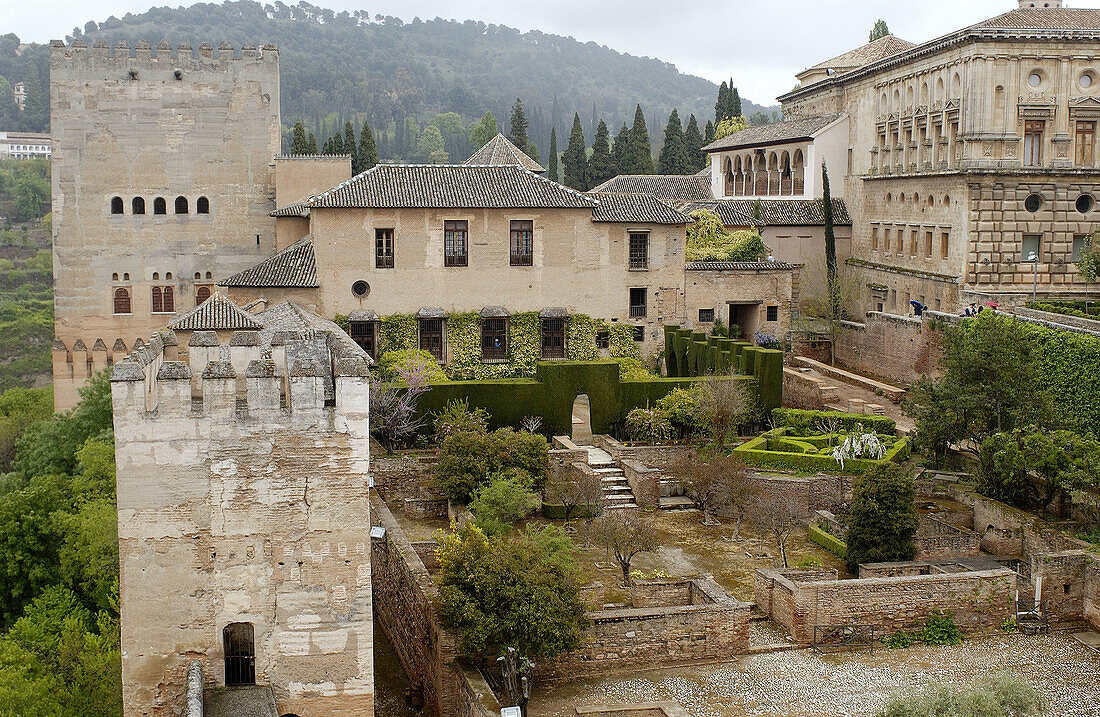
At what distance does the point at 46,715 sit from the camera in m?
17.7

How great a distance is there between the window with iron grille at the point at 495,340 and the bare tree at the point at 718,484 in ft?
27.5

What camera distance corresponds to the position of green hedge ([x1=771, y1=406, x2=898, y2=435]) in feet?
90.6

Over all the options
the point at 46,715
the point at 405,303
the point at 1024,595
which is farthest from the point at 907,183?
the point at 46,715

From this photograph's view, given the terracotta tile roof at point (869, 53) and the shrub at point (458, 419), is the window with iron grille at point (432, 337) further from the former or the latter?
the terracotta tile roof at point (869, 53)

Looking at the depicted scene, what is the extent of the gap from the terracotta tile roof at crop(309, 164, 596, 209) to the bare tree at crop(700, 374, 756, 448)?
7327mm

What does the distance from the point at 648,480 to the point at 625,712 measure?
940 centimetres

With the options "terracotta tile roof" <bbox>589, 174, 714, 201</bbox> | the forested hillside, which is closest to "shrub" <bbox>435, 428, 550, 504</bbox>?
"terracotta tile roof" <bbox>589, 174, 714, 201</bbox>

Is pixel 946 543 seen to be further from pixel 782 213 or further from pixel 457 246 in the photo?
pixel 782 213

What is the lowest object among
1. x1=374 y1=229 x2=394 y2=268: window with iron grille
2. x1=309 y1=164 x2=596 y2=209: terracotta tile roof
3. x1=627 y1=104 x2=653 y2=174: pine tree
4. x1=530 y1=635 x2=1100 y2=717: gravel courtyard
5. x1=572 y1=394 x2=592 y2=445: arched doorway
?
x1=530 y1=635 x2=1100 y2=717: gravel courtyard

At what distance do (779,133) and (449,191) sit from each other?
1801 centimetres

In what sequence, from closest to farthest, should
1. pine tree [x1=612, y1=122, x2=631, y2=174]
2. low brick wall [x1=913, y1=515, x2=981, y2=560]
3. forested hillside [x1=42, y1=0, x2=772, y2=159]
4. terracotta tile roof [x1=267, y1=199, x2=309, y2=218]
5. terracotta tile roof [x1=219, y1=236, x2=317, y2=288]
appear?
low brick wall [x1=913, y1=515, x2=981, y2=560] → terracotta tile roof [x1=219, y1=236, x2=317, y2=288] → terracotta tile roof [x1=267, y1=199, x2=309, y2=218] → pine tree [x1=612, y1=122, x2=631, y2=174] → forested hillside [x1=42, y1=0, x2=772, y2=159]

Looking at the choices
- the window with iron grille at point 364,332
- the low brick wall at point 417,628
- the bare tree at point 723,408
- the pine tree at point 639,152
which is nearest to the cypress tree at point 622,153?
the pine tree at point 639,152

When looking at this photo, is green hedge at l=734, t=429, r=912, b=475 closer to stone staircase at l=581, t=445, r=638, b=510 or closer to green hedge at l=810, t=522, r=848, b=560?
green hedge at l=810, t=522, r=848, b=560

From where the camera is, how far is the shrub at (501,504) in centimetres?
2194
